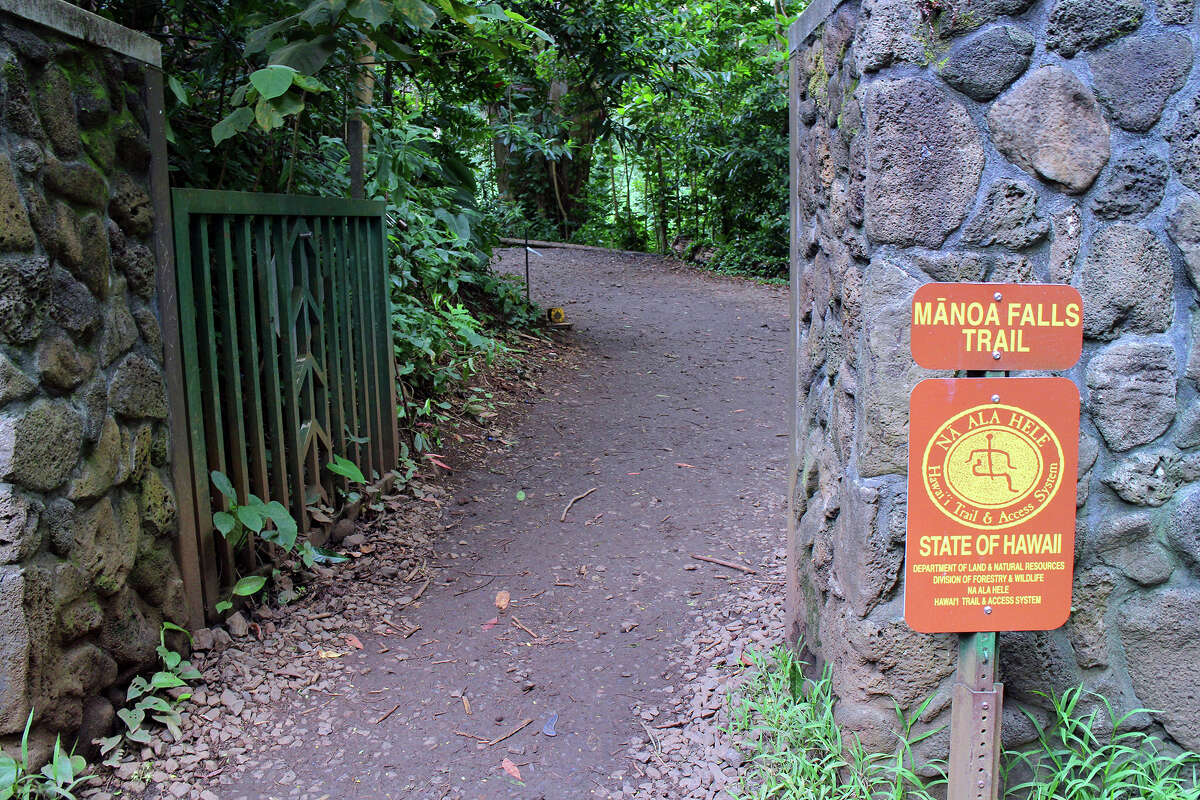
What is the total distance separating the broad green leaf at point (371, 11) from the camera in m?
3.08

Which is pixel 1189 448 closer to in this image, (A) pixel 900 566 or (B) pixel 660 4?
(A) pixel 900 566

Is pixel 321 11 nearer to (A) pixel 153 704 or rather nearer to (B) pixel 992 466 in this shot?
(A) pixel 153 704

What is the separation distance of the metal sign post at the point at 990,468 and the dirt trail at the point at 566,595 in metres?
1.28

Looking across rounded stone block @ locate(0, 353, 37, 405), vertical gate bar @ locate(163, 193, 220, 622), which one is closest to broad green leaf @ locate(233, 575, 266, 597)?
vertical gate bar @ locate(163, 193, 220, 622)

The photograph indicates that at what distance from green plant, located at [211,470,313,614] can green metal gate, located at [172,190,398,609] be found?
0.05 meters

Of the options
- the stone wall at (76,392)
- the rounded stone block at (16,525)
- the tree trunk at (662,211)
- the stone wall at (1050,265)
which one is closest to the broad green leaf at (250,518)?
the stone wall at (76,392)

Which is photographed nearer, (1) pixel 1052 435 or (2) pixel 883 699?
(1) pixel 1052 435

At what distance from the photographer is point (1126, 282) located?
236 centimetres

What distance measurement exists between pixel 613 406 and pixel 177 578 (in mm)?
3850

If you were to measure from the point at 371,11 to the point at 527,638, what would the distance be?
7.56ft

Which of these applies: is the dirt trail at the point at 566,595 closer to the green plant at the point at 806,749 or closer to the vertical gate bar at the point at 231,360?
the green plant at the point at 806,749

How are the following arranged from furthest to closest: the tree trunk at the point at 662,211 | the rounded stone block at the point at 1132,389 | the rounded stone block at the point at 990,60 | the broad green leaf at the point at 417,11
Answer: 1. the tree trunk at the point at 662,211
2. the broad green leaf at the point at 417,11
3. the rounded stone block at the point at 1132,389
4. the rounded stone block at the point at 990,60

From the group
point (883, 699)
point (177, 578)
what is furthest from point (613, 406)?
point (883, 699)

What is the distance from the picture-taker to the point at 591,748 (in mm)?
2984
